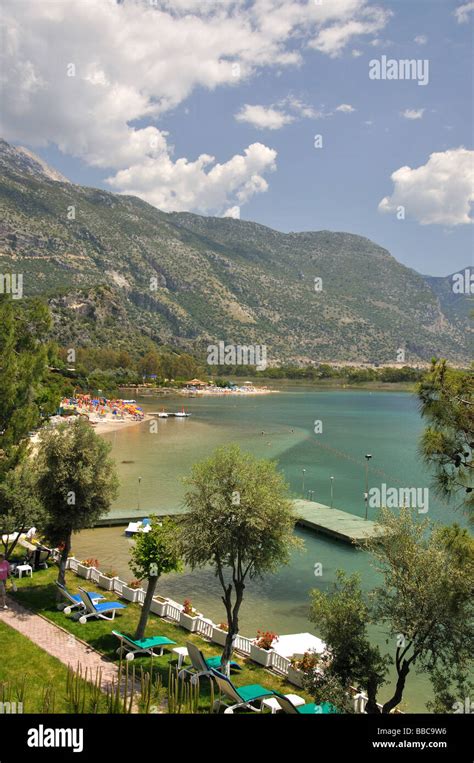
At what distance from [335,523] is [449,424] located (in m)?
26.1

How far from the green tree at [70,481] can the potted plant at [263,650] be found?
21.8ft

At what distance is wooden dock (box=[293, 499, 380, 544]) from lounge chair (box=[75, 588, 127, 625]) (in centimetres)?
1518

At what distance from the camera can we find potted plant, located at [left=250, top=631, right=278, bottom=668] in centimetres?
1473

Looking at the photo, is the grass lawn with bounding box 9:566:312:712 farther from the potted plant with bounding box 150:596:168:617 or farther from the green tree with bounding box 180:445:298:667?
the green tree with bounding box 180:445:298:667

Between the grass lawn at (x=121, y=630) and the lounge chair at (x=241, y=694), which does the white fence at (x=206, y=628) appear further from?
the lounge chair at (x=241, y=694)

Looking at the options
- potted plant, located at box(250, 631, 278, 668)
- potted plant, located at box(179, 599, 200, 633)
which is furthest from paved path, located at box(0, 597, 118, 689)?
potted plant, located at box(250, 631, 278, 668)

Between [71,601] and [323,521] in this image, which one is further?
[323,521]

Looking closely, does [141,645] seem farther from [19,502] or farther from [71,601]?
[19,502]

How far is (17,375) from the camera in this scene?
1719 cm

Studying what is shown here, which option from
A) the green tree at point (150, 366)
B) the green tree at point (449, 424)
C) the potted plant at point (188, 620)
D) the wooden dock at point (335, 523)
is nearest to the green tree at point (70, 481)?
the potted plant at point (188, 620)

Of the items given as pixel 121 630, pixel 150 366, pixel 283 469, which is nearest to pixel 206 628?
pixel 121 630
